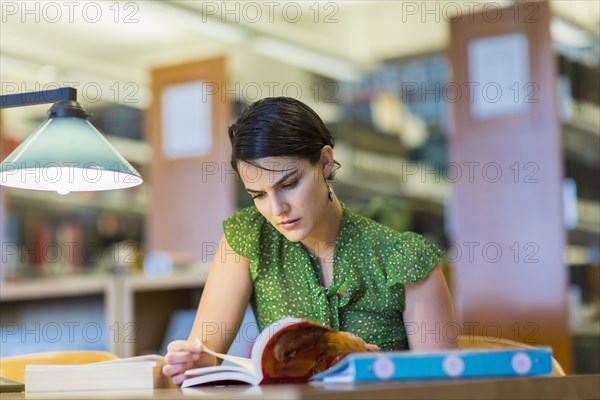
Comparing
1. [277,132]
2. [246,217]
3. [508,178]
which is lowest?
[246,217]

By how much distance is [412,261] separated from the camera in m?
1.67

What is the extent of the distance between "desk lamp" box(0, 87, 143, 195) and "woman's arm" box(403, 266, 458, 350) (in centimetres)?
54

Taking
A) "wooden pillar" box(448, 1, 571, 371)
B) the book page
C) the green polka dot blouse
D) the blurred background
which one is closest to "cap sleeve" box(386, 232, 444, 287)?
the green polka dot blouse

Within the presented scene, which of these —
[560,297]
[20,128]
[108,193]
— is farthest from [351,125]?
[560,297]

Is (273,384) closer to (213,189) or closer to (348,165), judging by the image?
(213,189)

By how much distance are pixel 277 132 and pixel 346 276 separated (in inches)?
11.9

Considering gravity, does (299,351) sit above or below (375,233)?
below

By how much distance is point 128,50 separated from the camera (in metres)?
6.84

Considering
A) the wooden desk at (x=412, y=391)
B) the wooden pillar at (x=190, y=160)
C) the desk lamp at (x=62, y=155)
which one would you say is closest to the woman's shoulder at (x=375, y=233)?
the desk lamp at (x=62, y=155)

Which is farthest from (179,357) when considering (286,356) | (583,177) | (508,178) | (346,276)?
(583,177)

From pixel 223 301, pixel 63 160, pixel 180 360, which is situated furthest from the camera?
pixel 223 301

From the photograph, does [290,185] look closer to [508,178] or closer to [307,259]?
[307,259]

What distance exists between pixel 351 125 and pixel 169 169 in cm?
203

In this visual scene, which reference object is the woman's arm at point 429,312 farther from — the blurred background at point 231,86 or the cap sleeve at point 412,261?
the blurred background at point 231,86
